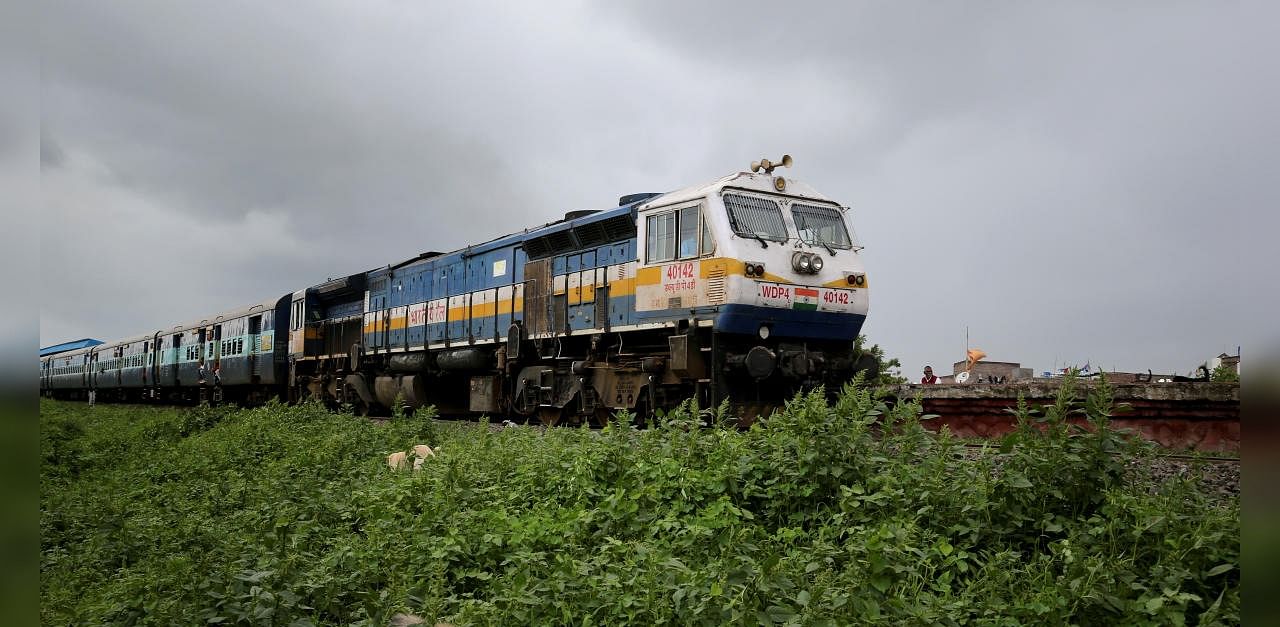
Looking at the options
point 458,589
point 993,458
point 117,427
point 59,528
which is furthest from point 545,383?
point 117,427

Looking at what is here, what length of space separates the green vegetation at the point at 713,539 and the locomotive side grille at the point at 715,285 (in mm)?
3381

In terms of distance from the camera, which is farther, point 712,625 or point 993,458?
point 993,458

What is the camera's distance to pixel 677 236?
12164mm

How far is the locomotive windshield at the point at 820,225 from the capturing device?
1231 cm

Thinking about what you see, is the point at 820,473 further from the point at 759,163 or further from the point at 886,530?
the point at 759,163

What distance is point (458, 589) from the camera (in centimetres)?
608

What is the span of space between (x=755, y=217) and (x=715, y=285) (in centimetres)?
129

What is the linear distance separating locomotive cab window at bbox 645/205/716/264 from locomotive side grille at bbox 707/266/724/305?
0.36 meters

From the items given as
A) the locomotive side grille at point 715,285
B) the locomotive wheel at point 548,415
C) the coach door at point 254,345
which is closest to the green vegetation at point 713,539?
the locomotive side grille at point 715,285

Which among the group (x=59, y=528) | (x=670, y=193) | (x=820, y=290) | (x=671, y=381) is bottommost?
(x=59, y=528)

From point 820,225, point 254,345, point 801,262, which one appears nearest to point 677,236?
point 801,262

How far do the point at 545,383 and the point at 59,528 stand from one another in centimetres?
768

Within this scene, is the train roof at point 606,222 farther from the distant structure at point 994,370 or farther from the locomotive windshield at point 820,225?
the distant structure at point 994,370

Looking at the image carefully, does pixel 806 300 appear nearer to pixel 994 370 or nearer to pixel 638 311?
pixel 638 311
